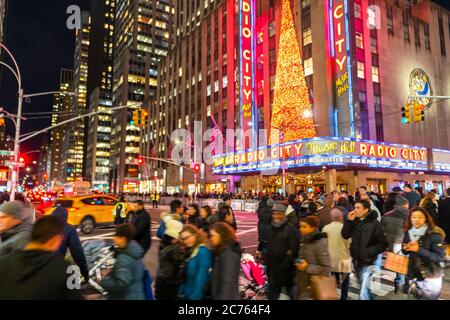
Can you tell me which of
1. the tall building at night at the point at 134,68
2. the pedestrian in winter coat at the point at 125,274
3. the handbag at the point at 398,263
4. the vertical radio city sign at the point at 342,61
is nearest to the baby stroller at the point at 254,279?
the handbag at the point at 398,263

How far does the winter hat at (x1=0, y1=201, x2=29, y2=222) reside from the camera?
17.1ft

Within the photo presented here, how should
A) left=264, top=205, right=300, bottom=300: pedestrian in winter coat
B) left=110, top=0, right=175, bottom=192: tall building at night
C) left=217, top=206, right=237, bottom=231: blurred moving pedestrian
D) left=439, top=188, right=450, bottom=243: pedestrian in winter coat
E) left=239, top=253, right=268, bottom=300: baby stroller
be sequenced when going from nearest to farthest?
left=264, top=205, right=300, bottom=300: pedestrian in winter coat < left=239, top=253, right=268, bottom=300: baby stroller < left=217, top=206, right=237, bottom=231: blurred moving pedestrian < left=439, top=188, right=450, bottom=243: pedestrian in winter coat < left=110, top=0, right=175, bottom=192: tall building at night

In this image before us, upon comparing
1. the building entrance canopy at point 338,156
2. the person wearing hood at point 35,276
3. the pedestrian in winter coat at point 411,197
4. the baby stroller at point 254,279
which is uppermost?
the building entrance canopy at point 338,156

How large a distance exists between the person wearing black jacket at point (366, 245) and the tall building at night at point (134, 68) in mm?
96005

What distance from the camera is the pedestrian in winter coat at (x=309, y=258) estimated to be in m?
5.12

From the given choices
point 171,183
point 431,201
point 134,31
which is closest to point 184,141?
point 171,183

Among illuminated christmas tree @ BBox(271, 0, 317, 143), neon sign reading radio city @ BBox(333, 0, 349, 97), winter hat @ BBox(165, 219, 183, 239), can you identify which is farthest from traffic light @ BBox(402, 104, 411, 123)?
winter hat @ BBox(165, 219, 183, 239)

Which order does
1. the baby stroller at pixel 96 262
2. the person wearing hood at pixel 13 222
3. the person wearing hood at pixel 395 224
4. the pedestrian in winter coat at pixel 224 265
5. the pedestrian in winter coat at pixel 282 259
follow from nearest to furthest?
1. the pedestrian in winter coat at pixel 224 265
2. the person wearing hood at pixel 13 222
3. the pedestrian in winter coat at pixel 282 259
4. the baby stroller at pixel 96 262
5. the person wearing hood at pixel 395 224

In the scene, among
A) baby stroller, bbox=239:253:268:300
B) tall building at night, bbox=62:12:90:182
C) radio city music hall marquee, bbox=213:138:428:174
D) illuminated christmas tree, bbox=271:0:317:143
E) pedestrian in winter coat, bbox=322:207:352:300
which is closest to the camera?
pedestrian in winter coat, bbox=322:207:352:300

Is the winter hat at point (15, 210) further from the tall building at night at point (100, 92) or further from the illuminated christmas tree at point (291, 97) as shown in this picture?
the tall building at night at point (100, 92)

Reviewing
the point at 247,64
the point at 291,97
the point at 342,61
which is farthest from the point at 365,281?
the point at 247,64

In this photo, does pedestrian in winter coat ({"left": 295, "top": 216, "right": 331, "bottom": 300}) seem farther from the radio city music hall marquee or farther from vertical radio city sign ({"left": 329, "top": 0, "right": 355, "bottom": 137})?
vertical radio city sign ({"left": 329, "top": 0, "right": 355, "bottom": 137})

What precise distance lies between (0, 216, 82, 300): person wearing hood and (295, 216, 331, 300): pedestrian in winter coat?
3418mm

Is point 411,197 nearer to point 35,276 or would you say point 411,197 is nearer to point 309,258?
point 309,258
